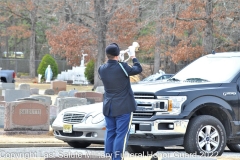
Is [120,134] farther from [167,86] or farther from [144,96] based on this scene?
[167,86]

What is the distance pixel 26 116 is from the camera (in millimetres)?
17562

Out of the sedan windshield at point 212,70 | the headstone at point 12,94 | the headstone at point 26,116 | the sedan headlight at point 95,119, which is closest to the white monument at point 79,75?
the headstone at point 12,94

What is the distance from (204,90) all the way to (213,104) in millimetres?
300

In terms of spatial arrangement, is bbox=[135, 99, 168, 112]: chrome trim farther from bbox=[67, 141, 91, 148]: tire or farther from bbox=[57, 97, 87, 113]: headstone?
bbox=[57, 97, 87, 113]: headstone

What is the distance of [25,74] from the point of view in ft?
240

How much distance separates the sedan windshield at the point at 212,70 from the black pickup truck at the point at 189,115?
0.47ft

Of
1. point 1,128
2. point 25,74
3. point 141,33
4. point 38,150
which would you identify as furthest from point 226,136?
point 25,74

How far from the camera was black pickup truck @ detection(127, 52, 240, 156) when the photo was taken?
12.5m

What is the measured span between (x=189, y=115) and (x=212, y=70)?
5.09 feet

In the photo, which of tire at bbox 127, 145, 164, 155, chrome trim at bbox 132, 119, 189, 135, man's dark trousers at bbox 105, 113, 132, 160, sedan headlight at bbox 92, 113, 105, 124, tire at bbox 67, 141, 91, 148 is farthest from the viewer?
tire at bbox 67, 141, 91, 148

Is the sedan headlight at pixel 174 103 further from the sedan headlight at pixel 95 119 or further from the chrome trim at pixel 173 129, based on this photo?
the sedan headlight at pixel 95 119

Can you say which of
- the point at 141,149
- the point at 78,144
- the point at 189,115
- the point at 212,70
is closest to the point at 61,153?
the point at 141,149

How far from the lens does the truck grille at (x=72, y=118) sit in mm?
14768

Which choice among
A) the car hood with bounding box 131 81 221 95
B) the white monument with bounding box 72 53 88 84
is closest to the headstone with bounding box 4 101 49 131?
the car hood with bounding box 131 81 221 95
